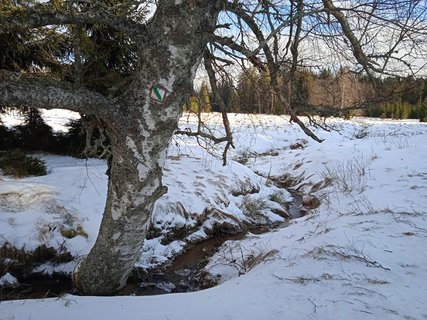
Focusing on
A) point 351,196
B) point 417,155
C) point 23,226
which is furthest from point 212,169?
point 417,155

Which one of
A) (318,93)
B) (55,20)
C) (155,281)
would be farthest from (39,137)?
(318,93)

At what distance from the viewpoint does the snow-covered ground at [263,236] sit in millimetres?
2260

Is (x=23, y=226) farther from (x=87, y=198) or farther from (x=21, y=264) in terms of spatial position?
(x=87, y=198)

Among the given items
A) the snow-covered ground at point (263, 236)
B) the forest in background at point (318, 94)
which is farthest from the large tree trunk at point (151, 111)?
the forest in background at point (318, 94)

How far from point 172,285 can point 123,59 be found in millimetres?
3892

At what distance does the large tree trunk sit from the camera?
2369 mm

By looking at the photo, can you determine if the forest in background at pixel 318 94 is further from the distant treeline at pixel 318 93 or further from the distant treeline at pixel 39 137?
the distant treeline at pixel 39 137

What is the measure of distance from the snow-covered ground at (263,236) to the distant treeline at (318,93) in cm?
39

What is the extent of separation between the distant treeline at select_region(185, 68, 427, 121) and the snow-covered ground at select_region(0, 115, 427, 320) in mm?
386

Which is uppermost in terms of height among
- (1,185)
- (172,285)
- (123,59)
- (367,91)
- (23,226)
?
(123,59)

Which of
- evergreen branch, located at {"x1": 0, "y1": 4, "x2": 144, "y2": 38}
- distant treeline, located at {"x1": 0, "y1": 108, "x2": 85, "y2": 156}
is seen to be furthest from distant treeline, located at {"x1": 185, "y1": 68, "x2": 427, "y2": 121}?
distant treeline, located at {"x1": 0, "y1": 108, "x2": 85, "y2": 156}

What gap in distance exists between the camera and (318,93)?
3.71 meters

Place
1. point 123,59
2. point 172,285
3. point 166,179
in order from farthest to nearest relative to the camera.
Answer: point 166,179
point 123,59
point 172,285

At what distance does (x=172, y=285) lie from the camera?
3992 mm
